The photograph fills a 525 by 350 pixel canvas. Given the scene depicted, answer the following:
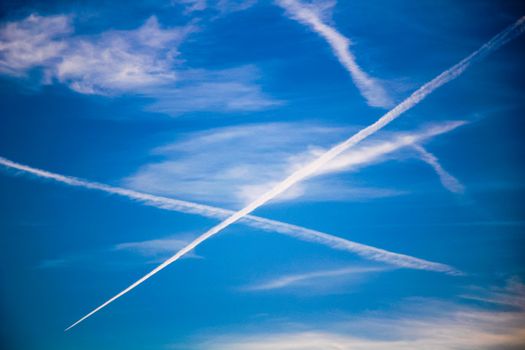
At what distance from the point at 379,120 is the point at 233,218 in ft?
15.2

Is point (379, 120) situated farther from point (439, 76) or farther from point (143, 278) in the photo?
point (143, 278)

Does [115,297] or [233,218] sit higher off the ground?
[233,218]

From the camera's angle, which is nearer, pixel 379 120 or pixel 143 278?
pixel 379 120

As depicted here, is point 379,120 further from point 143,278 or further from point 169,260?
point 143,278

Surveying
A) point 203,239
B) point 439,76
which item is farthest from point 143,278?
point 439,76

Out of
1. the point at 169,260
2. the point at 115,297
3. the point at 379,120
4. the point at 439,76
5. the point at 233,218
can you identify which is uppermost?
the point at 439,76

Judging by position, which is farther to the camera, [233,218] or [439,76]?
[233,218]

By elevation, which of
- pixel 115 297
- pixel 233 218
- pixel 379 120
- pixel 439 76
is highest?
pixel 439 76

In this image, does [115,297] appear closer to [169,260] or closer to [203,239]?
[169,260]

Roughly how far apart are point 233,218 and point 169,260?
2.18 metres

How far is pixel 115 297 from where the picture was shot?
32.3 feet

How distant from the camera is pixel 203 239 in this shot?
9.62 metres

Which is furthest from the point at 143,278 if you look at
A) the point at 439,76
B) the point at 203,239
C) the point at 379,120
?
the point at 439,76

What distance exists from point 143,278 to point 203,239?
2078mm
